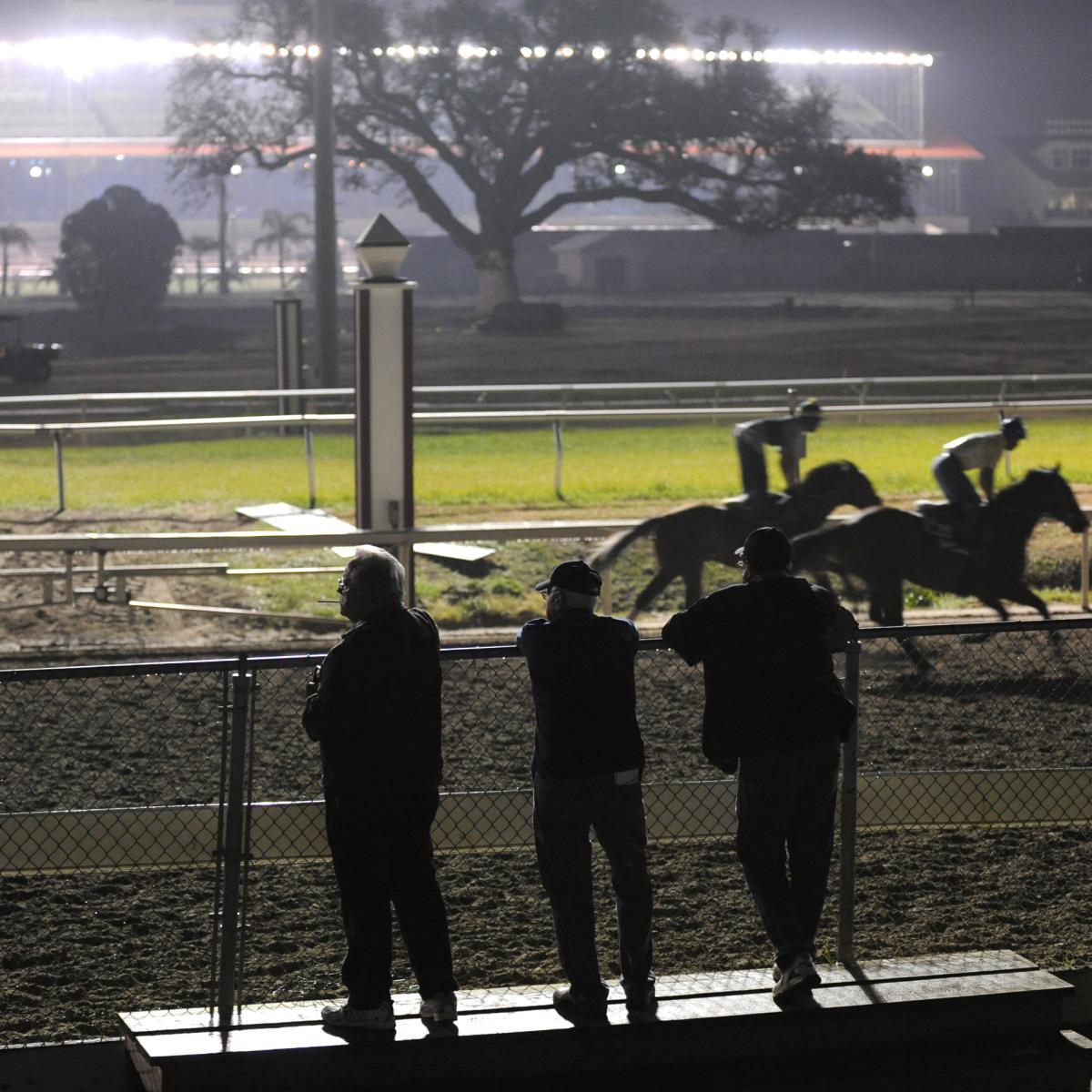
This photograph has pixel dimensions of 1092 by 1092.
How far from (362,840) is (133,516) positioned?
10.0 m

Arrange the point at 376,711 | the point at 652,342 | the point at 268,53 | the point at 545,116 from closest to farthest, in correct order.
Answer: the point at 376,711 → the point at 652,342 → the point at 545,116 → the point at 268,53

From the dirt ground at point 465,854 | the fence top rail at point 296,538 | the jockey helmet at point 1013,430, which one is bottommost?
the dirt ground at point 465,854

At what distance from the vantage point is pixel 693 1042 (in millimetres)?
3602

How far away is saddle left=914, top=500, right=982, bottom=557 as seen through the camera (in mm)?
8391

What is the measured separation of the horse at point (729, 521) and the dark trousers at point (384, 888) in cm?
506

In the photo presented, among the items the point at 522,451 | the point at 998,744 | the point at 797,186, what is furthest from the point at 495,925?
the point at 797,186

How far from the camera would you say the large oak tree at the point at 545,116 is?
3822 centimetres

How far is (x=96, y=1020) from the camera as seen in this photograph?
407 cm

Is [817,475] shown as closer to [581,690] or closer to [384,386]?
[384,386]

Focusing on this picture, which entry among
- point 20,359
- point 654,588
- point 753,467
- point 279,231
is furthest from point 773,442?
point 279,231

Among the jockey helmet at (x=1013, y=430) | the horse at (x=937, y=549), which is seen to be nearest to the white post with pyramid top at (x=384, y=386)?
the horse at (x=937, y=549)

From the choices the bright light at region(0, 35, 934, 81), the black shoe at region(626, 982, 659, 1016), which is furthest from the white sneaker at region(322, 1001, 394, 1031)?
the bright light at region(0, 35, 934, 81)

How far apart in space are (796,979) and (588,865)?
53 centimetres

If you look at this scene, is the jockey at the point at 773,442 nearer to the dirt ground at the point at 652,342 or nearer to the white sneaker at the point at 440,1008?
the white sneaker at the point at 440,1008
